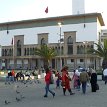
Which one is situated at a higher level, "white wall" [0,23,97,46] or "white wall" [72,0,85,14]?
"white wall" [72,0,85,14]

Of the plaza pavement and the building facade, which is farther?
the building facade

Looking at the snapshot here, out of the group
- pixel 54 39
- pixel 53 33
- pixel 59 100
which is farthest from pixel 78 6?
pixel 59 100

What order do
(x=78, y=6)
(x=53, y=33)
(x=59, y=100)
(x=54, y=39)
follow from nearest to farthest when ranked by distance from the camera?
(x=59, y=100) < (x=54, y=39) < (x=53, y=33) < (x=78, y=6)

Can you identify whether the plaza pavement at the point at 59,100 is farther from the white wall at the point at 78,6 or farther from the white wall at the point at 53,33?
the white wall at the point at 78,6

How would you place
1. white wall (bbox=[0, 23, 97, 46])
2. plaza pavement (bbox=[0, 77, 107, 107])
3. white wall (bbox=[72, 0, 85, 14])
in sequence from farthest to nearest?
white wall (bbox=[72, 0, 85, 14]) → white wall (bbox=[0, 23, 97, 46]) → plaza pavement (bbox=[0, 77, 107, 107])

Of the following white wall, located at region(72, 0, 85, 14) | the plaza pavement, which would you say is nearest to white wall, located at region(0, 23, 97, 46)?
white wall, located at region(72, 0, 85, 14)

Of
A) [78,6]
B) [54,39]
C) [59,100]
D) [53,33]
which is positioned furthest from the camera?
[78,6]

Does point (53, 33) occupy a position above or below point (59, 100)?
above

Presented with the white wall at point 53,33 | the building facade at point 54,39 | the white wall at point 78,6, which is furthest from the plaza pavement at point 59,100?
the white wall at point 78,6

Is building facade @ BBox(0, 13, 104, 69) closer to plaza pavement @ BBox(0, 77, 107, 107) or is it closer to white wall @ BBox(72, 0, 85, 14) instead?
white wall @ BBox(72, 0, 85, 14)

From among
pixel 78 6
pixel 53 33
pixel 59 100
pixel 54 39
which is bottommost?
pixel 59 100

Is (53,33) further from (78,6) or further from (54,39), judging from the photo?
(78,6)

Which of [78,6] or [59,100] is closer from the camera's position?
[59,100]

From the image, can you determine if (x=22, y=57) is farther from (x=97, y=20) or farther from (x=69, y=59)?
(x=97, y=20)
